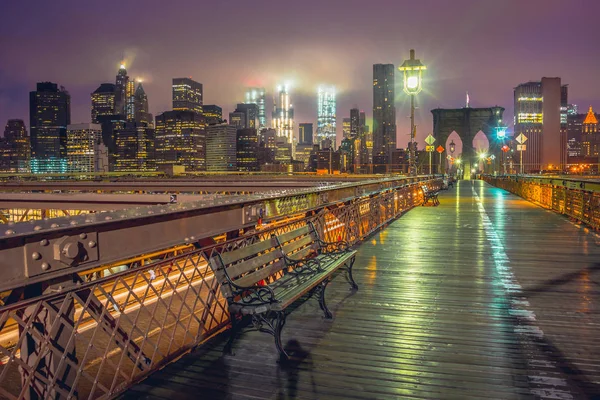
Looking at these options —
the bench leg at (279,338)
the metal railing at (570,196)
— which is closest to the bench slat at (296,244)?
the bench leg at (279,338)

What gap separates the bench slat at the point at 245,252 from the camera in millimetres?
4980

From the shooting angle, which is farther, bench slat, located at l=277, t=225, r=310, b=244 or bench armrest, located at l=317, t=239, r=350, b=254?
bench armrest, located at l=317, t=239, r=350, b=254

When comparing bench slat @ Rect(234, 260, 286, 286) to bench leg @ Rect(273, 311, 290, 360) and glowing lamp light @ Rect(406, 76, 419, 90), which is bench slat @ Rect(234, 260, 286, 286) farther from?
glowing lamp light @ Rect(406, 76, 419, 90)

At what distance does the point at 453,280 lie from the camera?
26.2 ft

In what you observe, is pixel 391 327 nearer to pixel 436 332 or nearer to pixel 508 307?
pixel 436 332

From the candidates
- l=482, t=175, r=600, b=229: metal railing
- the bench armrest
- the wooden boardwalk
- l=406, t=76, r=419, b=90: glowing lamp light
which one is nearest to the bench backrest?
the bench armrest

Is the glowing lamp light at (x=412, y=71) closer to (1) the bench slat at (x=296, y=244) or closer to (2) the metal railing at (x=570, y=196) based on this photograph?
(2) the metal railing at (x=570, y=196)

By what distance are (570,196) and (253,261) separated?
55.8ft

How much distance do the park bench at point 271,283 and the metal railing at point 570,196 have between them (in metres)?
11.2

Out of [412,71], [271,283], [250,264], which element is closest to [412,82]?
[412,71]

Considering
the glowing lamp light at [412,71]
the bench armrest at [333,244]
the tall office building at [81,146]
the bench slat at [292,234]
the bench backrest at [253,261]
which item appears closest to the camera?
the bench backrest at [253,261]

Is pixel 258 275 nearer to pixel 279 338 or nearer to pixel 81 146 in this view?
pixel 279 338

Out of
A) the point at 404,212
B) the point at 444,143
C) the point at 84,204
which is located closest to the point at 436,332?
the point at 84,204

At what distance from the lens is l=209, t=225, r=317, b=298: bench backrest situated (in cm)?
482
